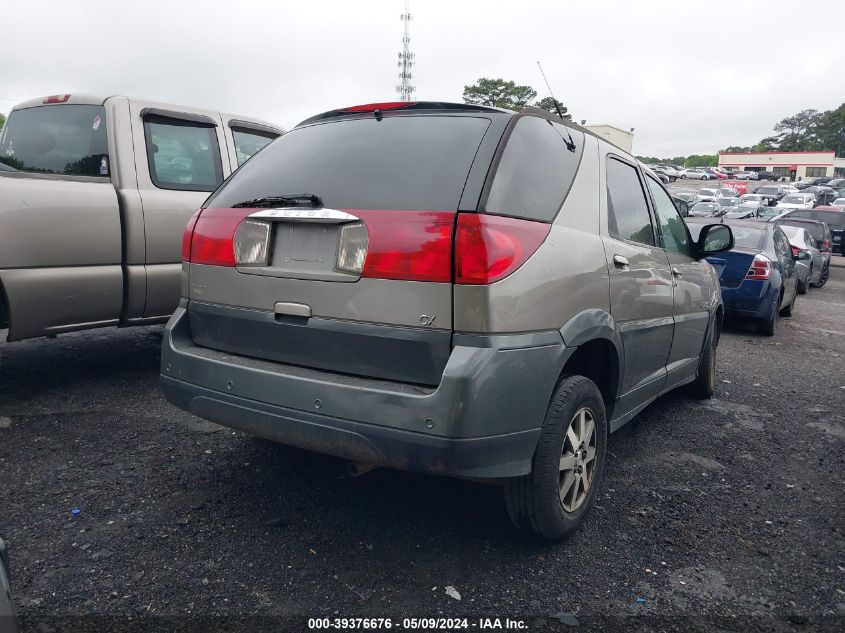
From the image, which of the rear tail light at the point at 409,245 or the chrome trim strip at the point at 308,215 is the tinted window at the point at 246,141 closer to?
the chrome trim strip at the point at 308,215

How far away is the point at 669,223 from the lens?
4.54 m

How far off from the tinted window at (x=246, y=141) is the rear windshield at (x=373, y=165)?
2.81 meters

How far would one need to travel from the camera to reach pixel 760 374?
6566 millimetres

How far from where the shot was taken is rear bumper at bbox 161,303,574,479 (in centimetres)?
245

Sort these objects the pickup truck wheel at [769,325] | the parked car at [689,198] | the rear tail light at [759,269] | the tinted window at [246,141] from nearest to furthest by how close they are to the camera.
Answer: the tinted window at [246,141] → the rear tail light at [759,269] → the pickup truck wheel at [769,325] → the parked car at [689,198]

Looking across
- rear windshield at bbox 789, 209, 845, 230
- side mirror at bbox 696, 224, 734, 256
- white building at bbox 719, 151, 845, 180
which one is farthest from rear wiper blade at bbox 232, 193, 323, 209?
white building at bbox 719, 151, 845, 180

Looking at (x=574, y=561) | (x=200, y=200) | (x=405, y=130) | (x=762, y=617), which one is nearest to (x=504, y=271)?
(x=405, y=130)

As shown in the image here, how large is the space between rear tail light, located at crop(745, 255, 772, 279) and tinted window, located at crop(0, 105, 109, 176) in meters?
7.13

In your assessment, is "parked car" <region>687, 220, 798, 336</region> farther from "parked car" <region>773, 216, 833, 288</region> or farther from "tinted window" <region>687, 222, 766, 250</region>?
"parked car" <region>773, 216, 833, 288</region>

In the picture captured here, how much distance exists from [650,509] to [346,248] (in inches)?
80.3

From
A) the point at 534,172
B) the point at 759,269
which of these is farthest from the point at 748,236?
the point at 534,172

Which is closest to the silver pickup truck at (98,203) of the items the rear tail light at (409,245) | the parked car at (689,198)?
the rear tail light at (409,245)

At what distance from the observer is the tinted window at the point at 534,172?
266 centimetres

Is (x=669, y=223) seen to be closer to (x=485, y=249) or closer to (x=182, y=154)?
(x=485, y=249)
